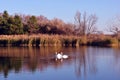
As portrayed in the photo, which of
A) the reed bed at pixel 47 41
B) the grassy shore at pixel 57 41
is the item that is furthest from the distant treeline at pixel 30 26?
the grassy shore at pixel 57 41

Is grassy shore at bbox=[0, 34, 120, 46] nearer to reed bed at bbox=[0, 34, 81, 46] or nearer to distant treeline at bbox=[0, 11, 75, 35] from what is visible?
reed bed at bbox=[0, 34, 81, 46]

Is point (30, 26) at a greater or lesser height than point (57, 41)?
greater

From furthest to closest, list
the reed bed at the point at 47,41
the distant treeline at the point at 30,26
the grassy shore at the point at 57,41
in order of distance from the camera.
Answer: the distant treeline at the point at 30,26
the reed bed at the point at 47,41
the grassy shore at the point at 57,41

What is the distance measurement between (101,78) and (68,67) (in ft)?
13.5

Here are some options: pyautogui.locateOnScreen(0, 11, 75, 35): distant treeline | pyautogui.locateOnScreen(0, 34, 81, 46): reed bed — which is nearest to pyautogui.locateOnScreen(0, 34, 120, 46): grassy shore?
pyautogui.locateOnScreen(0, 34, 81, 46): reed bed

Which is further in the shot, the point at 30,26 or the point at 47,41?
the point at 30,26

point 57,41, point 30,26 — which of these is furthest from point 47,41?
point 30,26

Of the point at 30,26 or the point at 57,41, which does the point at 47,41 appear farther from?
the point at 30,26

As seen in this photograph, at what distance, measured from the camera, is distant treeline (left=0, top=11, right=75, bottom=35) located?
47.6m

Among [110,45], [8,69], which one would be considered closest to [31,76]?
[8,69]

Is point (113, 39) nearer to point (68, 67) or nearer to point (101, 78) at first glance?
point (68, 67)

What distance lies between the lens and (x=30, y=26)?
51.1m

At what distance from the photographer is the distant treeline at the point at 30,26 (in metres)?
47.6

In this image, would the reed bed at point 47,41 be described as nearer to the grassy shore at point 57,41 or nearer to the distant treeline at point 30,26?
the grassy shore at point 57,41
